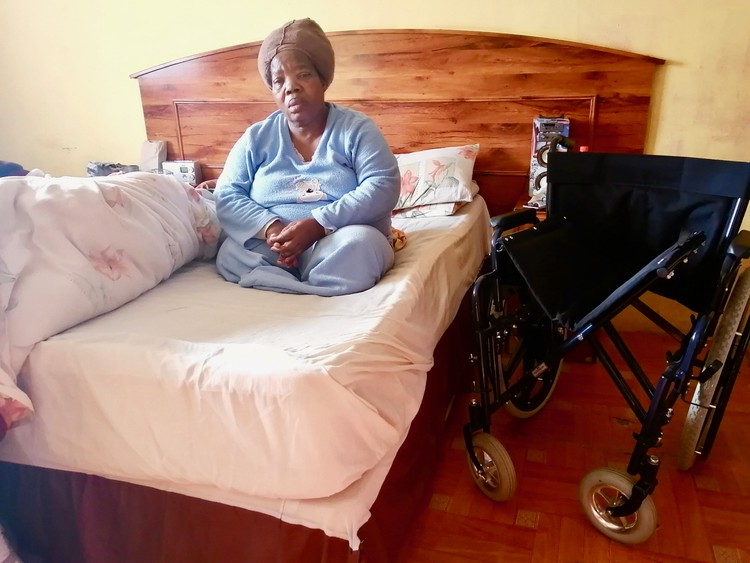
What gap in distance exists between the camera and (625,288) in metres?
1.04

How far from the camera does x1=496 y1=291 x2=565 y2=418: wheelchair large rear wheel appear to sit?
1.32 metres

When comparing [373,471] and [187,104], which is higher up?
[187,104]

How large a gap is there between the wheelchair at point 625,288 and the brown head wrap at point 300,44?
636mm

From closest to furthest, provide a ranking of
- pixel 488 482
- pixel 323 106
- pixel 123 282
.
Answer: pixel 123 282, pixel 488 482, pixel 323 106

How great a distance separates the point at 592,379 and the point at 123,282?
57.9 inches

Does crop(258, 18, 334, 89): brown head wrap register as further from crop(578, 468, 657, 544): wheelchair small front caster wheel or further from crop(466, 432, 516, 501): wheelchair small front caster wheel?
crop(578, 468, 657, 544): wheelchair small front caster wheel

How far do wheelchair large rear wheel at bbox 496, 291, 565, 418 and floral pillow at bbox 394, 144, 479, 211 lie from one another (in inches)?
24.5

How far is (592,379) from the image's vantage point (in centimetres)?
183

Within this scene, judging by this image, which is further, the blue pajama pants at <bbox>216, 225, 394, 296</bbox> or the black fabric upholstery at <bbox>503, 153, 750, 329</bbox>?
the blue pajama pants at <bbox>216, 225, 394, 296</bbox>

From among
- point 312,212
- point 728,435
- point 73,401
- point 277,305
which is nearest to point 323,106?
point 312,212

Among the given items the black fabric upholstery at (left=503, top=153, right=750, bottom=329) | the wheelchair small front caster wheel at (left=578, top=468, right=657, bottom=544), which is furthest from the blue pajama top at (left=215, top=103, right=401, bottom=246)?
the wheelchair small front caster wheel at (left=578, top=468, right=657, bottom=544)

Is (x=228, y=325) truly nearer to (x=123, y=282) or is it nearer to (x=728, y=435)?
(x=123, y=282)

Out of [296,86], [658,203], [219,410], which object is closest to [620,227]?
[658,203]

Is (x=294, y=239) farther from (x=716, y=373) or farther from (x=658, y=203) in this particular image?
(x=716, y=373)
